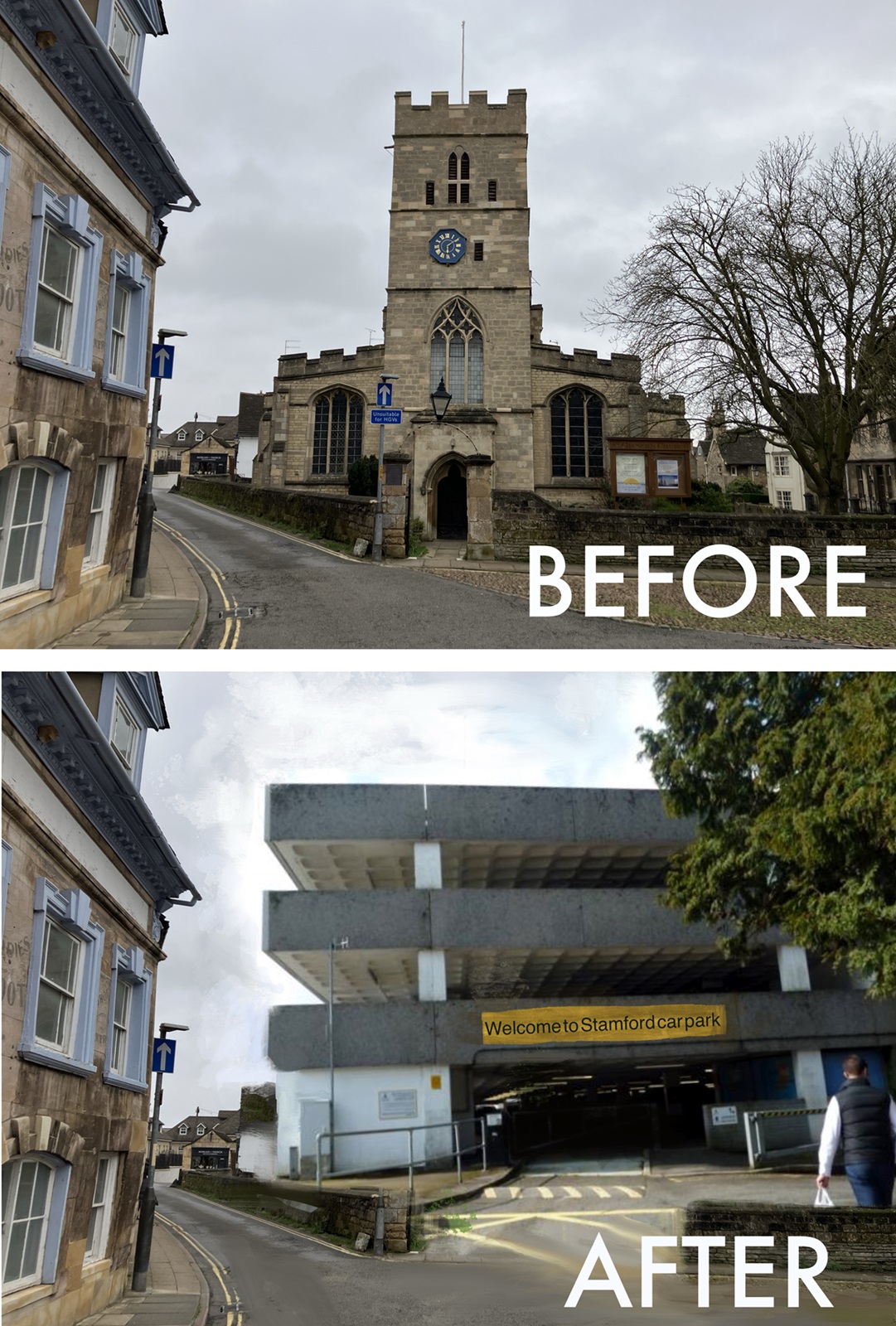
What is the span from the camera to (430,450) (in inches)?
1247

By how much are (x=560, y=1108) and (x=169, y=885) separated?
4.10 m

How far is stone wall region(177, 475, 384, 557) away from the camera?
19.4m

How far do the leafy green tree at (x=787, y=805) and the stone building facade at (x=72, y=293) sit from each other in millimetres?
6072

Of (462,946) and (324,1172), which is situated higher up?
(462,946)

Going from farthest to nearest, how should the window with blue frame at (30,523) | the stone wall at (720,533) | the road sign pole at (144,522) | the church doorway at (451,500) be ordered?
the church doorway at (451,500) → the stone wall at (720,533) → the road sign pole at (144,522) → the window with blue frame at (30,523)

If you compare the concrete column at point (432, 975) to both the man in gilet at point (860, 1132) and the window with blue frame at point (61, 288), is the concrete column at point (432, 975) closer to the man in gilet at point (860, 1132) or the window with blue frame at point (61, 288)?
the man in gilet at point (860, 1132)

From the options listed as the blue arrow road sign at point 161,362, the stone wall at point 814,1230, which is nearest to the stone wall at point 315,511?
the blue arrow road sign at point 161,362

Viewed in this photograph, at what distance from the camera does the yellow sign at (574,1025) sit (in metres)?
8.02

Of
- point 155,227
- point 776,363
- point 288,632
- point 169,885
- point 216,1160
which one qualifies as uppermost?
point 776,363

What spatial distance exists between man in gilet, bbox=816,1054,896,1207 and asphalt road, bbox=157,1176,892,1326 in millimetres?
803

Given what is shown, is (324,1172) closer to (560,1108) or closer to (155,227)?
(560,1108)

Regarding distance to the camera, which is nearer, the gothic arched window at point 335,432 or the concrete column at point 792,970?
the concrete column at point 792,970

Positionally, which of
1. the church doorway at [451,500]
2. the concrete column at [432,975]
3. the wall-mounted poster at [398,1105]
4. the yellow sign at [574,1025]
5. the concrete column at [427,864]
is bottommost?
the wall-mounted poster at [398,1105]

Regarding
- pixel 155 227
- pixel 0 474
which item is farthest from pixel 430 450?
pixel 0 474
